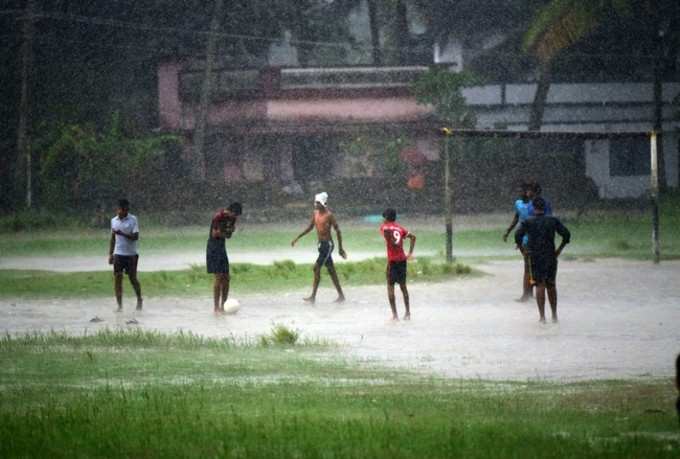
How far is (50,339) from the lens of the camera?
56.5ft

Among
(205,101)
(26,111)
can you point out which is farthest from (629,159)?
(26,111)

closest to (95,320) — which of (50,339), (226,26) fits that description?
(50,339)

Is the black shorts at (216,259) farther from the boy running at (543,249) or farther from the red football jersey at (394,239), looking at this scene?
the boy running at (543,249)

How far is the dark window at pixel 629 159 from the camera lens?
54000 mm

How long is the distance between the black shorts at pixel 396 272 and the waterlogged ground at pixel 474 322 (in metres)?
0.65

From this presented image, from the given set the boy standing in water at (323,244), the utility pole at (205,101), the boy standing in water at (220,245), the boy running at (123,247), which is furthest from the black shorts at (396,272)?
the utility pole at (205,101)

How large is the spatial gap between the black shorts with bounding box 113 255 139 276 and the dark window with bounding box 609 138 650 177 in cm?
3556

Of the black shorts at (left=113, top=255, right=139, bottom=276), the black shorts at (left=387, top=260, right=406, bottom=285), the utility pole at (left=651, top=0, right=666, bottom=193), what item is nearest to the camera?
the black shorts at (left=387, top=260, right=406, bottom=285)

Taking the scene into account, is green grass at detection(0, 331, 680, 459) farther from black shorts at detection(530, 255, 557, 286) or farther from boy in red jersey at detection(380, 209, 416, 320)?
black shorts at detection(530, 255, 557, 286)

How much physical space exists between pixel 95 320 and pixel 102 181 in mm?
28587

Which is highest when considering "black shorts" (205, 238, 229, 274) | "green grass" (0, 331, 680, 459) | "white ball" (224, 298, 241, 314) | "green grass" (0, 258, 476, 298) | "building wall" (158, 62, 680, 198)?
"building wall" (158, 62, 680, 198)

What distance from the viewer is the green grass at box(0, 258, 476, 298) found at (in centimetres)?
2502

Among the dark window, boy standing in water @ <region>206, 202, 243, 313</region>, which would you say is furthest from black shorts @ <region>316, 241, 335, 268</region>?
the dark window

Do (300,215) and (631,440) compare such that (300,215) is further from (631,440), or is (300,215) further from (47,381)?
(631,440)
